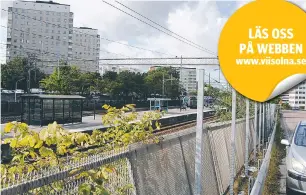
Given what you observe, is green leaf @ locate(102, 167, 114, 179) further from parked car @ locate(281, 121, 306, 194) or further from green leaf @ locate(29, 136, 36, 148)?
parked car @ locate(281, 121, 306, 194)

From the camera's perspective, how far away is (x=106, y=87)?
53.6 m

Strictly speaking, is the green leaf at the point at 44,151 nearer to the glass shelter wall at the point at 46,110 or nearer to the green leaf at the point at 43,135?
the green leaf at the point at 43,135

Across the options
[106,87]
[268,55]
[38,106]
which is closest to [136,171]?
[268,55]

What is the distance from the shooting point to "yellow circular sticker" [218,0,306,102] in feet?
8.31

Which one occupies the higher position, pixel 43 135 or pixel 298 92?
pixel 298 92

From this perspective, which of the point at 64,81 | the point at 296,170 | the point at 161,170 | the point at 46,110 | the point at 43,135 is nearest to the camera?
the point at 43,135

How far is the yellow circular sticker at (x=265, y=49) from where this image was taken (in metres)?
2.53

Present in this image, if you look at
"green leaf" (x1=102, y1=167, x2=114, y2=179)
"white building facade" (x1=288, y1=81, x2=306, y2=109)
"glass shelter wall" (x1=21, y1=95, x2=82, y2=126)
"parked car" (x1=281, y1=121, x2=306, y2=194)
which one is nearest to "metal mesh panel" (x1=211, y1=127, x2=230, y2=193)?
"parked car" (x1=281, y1=121, x2=306, y2=194)

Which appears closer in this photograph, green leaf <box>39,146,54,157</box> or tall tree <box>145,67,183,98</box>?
green leaf <box>39,146,54,157</box>

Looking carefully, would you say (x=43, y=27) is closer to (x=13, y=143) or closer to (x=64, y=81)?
(x=64, y=81)

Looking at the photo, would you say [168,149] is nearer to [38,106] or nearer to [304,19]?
[304,19]

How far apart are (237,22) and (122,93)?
58728mm

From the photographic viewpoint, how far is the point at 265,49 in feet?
8.45

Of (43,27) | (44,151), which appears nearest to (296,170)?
(44,151)
